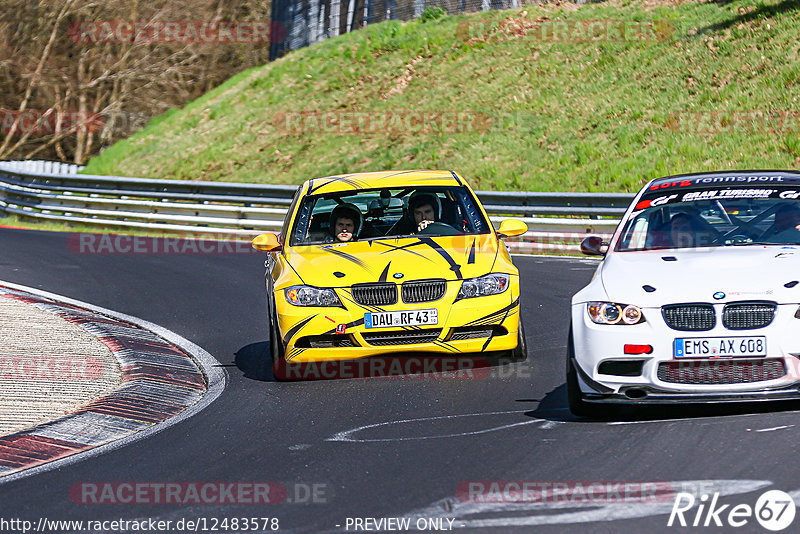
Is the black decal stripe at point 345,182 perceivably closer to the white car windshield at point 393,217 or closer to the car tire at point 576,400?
the white car windshield at point 393,217

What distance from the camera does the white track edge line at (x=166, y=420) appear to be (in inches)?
263

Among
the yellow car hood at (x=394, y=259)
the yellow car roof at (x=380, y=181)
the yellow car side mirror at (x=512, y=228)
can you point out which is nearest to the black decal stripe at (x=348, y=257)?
the yellow car hood at (x=394, y=259)

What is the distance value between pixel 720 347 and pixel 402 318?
2.71 metres

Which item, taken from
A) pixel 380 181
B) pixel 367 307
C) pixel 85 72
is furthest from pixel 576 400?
pixel 85 72

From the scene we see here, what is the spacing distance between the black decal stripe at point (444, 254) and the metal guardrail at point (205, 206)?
8762 mm

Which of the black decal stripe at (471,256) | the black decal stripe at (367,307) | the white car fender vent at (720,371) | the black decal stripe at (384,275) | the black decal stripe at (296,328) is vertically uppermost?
the black decal stripe at (471,256)

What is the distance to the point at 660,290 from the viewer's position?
6.94 metres

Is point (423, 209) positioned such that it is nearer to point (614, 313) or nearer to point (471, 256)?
point (471, 256)

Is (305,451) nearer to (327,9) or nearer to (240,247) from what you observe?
(240,247)

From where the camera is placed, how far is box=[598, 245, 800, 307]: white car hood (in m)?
6.79

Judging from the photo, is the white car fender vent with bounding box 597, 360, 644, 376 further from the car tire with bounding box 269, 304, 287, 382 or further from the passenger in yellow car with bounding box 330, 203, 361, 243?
the passenger in yellow car with bounding box 330, 203, 361, 243

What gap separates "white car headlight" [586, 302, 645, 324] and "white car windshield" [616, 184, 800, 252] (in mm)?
1072

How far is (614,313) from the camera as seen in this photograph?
699 cm

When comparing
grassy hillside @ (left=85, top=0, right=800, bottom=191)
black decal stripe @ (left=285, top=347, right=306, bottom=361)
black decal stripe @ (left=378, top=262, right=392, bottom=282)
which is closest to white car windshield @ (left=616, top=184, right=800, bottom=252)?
black decal stripe @ (left=378, top=262, right=392, bottom=282)
